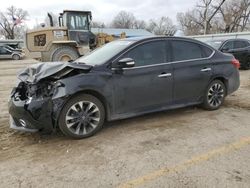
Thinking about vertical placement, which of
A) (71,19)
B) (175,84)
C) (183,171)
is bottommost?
(183,171)

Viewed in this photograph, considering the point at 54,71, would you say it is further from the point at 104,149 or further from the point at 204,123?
the point at 204,123

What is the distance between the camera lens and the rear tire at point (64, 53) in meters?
14.6

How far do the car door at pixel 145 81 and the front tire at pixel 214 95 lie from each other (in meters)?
1.06

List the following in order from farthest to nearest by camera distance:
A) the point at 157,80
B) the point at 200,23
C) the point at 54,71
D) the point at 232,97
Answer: the point at 200,23 → the point at 232,97 → the point at 157,80 → the point at 54,71

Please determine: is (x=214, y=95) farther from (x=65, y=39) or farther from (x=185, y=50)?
(x=65, y=39)

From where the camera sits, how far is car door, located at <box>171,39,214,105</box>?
18.2ft

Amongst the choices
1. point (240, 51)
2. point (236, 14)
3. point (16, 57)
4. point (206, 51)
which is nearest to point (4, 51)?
point (16, 57)

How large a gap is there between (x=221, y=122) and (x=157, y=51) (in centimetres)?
181

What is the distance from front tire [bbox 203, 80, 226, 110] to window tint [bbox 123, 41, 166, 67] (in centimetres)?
140

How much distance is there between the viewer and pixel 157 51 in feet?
17.6

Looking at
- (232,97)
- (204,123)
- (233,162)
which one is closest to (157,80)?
Answer: (204,123)

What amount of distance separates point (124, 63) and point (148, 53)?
27.5 inches

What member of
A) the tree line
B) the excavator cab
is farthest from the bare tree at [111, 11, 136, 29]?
the excavator cab

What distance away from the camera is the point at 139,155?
3.96 meters
